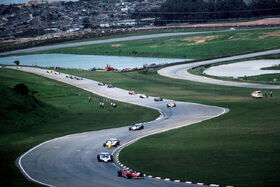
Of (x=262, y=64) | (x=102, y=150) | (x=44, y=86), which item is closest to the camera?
(x=102, y=150)

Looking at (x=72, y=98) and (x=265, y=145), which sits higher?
(x=265, y=145)

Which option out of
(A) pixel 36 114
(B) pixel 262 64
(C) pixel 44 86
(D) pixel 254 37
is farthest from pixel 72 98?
(D) pixel 254 37

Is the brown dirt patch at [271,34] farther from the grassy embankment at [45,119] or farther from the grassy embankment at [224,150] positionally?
the grassy embankment at [224,150]

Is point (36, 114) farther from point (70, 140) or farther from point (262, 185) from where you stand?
point (262, 185)

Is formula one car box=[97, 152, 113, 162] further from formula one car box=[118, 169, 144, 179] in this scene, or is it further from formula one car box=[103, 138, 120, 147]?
formula one car box=[103, 138, 120, 147]

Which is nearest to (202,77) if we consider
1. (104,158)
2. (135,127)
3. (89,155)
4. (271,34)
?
(135,127)

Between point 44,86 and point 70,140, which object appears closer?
point 70,140
